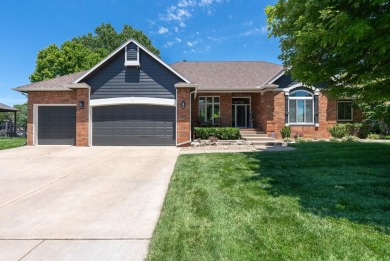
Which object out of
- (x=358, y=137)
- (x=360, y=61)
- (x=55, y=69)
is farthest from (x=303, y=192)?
(x=55, y=69)

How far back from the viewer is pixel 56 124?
16203mm

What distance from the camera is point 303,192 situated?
5.48m

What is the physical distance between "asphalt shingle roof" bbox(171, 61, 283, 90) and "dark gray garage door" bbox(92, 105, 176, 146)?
14.6 ft

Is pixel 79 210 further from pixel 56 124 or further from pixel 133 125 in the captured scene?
pixel 56 124

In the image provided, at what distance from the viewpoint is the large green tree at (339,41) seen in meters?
4.90

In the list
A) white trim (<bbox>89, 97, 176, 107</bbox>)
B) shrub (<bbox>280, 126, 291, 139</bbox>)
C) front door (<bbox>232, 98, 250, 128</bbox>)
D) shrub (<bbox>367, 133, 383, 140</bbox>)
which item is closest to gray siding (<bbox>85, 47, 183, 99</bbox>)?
white trim (<bbox>89, 97, 176, 107</bbox>)

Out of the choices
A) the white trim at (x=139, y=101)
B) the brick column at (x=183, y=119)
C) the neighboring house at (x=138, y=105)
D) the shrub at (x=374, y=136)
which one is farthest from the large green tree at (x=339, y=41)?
the shrub at (x=374, y=136)

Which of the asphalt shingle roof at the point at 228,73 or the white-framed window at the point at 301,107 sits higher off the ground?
the asphalt shingle roof at the point at 228,73

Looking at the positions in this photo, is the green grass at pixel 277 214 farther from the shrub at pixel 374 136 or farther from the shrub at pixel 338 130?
the shrub at pixel 374 136

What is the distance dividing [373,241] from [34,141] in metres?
18.4

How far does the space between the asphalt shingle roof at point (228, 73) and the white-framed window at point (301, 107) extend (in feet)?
8.23

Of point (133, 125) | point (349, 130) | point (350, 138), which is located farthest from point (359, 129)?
point (133, 125)

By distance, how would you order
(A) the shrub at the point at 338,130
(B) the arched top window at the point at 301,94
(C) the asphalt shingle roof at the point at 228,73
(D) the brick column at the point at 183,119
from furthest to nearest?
1. (C) the asphalt shingle roof at the point at 228,73
2. (B) the arched top window at the point at 301,94
3. (A) the shrub at the point at 338,130
4. (D) the brick column at the point at 183,119

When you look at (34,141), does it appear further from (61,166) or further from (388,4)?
(388,4)
